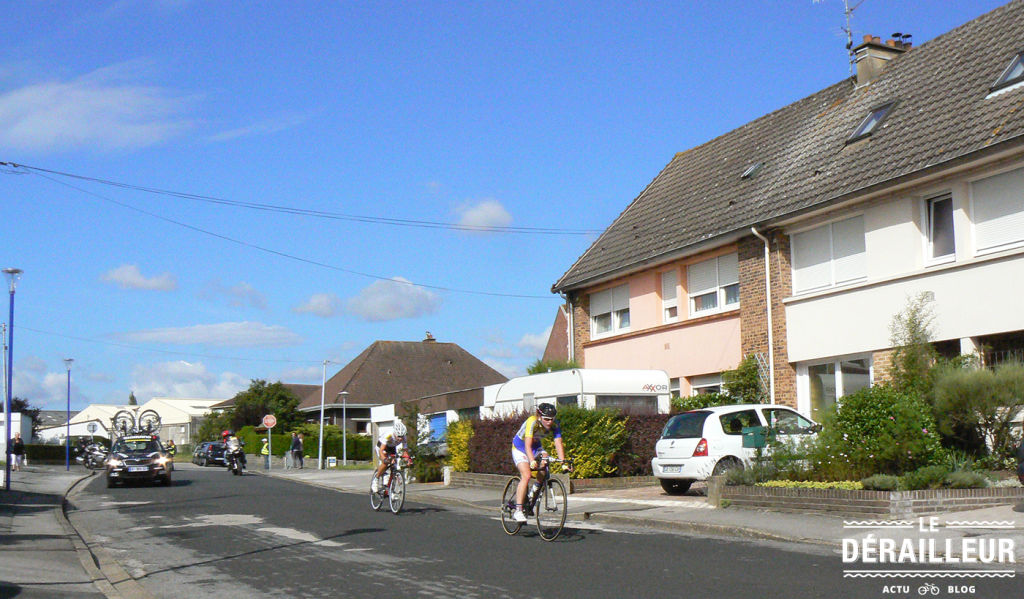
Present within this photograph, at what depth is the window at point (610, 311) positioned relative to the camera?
26.7 m

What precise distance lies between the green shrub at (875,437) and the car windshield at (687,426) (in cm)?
290

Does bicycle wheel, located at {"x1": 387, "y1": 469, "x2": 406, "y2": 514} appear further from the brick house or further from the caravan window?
the brick house

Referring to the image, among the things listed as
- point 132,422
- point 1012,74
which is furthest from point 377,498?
point 132,422

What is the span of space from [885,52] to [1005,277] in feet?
31.8

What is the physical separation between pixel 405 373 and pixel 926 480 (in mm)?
46960

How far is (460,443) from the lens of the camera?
83.3 feet

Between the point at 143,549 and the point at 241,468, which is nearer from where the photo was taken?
the point at 143,549

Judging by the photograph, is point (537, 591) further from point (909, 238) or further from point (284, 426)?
point (284, 426)

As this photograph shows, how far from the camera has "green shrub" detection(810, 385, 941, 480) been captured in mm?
13148

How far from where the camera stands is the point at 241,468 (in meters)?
38.5

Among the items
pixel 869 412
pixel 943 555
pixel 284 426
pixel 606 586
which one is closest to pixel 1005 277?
pixel 869 412

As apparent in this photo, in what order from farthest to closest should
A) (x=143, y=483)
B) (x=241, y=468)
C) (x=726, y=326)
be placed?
(x=241, y=468)
(x=143, y=483)
(x=726, y=326)

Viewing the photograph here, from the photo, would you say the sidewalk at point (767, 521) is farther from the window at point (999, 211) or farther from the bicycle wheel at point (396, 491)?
the window at point (999, 211)

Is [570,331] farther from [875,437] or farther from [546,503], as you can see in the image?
[546,503]
